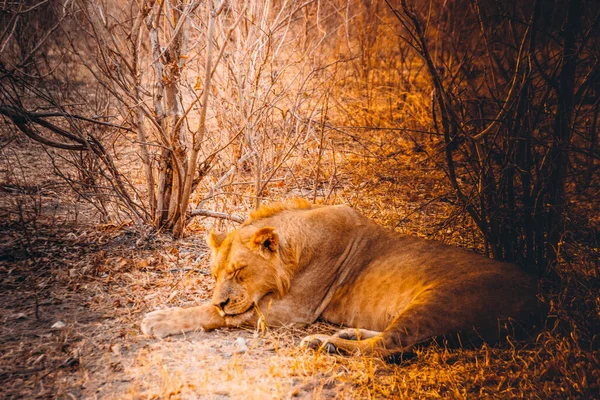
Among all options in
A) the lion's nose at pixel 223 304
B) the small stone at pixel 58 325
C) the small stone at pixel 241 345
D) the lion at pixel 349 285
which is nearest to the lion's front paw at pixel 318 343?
the lion at pixel 349 285

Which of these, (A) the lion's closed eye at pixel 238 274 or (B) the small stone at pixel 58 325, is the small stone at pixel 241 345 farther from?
(B) the small stone at pixel 58 325

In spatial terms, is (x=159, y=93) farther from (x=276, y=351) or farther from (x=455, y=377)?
(x=455, y=377)

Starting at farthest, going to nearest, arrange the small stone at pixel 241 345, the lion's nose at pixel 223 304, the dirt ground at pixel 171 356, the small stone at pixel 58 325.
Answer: the lion's nose at pixel 223 304 → the small stone at pixel 58 325 → the small stone at pixel 241 345 → the dirt ground at pixel 171 356

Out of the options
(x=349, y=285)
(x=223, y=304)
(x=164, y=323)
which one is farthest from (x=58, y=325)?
(x=349, y=285)

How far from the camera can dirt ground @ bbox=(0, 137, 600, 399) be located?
111 inches

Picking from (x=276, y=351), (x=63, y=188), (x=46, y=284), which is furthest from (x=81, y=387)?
(x=63, y=188)

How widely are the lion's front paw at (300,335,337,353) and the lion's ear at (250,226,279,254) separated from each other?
68cm

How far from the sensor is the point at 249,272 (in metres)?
3.65

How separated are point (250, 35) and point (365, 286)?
9.89 ft

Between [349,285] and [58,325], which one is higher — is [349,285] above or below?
above

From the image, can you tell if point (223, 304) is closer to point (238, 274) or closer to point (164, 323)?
point (238, 274)

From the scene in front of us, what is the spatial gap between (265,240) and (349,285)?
2.34 feet

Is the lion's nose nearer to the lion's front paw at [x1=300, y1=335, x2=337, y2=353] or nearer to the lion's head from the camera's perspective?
the lion's head

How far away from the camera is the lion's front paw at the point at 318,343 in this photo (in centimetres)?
324
